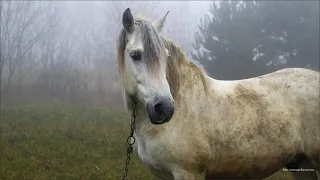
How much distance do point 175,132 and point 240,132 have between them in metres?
0.67

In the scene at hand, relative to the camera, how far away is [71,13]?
47.8m

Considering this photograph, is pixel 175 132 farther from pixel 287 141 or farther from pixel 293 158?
pixel 293 158

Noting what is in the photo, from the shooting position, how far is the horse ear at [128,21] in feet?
9.63

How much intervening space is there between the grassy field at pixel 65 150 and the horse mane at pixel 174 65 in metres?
3.13

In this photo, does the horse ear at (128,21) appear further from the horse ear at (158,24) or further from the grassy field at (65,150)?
the grassy field at (65,150)

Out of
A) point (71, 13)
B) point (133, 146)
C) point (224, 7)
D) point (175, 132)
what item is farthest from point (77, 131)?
point (71, 13)

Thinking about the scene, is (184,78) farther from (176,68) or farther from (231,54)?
(231,54)

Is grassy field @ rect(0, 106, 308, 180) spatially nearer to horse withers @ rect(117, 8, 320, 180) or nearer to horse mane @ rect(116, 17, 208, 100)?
horse withers @ rect(117, 8, 320, 180)

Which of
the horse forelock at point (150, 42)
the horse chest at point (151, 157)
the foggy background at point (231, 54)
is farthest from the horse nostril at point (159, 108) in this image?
the foggy background at point (231, 54)

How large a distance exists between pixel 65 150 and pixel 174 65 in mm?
5474

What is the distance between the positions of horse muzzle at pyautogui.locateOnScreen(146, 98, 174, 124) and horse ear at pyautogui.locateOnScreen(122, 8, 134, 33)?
0.76m

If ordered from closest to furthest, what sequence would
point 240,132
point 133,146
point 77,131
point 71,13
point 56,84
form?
point 240,132 → point 133,146 → point 77,131 → point 56,84 → point 71,13

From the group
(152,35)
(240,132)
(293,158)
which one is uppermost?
(152,35)

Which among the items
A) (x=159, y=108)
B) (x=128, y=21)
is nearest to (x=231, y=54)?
(x=128, y=21)
